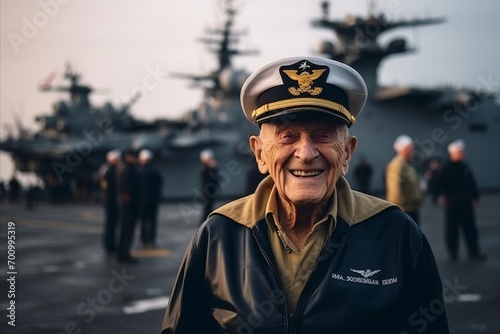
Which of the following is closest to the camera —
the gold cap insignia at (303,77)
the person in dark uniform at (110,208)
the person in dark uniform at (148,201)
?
the gold cap insignia at (303,77)

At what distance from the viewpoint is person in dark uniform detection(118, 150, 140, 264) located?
10984 mm

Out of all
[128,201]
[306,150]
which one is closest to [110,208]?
[128,201]

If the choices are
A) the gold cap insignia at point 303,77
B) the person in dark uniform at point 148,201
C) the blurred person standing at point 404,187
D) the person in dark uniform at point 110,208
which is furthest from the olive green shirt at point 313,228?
the person in dark uniform at point 148,201

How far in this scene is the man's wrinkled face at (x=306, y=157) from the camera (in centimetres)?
202

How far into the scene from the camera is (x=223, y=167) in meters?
31.7

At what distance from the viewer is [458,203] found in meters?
10.6

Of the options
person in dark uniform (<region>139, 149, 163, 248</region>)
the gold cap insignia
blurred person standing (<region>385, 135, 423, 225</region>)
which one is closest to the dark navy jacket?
the gold cap insignia

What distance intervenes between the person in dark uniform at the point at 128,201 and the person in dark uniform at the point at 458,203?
5.24 m

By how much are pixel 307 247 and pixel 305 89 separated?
498 millimetres

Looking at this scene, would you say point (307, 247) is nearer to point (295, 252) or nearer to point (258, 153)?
point (295, 252)

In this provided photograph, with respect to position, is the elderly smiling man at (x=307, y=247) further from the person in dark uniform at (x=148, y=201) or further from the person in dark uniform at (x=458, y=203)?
the person in dark uniform at (x=148, y=201)

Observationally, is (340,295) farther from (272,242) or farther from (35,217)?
(35,217)

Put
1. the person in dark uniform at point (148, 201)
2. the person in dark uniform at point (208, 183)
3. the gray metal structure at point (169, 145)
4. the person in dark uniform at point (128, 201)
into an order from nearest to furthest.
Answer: the person in dark uniform at point (128, 201), the person in dark uniform at point (148, 201), the person in dark uniform at point (208, 183), the gray metal structure at point (169, 145)

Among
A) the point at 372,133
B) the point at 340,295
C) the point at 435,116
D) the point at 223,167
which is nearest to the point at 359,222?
the point at 340,295
